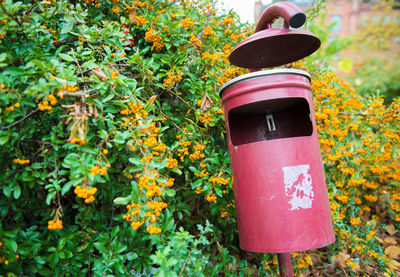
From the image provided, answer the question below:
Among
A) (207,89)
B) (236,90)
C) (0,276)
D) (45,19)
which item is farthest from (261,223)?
(45,19)

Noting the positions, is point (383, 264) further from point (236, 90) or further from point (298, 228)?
point (236, 90)

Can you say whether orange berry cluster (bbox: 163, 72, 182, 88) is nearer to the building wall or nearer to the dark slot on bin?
the dark slot on bin

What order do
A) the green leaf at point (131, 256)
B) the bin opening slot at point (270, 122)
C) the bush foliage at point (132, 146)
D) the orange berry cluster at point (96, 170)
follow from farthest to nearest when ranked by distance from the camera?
the bin opening slot at point (270, 122) < the green leaf at point (131, 256) < the bush foliage at point (132, 146) < the orange berry cluster at point (96, 170)

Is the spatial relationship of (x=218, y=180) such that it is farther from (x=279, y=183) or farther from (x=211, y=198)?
(x=279, y=183)

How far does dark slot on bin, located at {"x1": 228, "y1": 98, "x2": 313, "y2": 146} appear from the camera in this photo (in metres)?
2.21

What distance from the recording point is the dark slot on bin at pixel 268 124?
2.21m

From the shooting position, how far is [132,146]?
149 centimetres

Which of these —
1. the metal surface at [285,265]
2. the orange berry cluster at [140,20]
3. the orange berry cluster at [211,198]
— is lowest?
the metal surface at [285,265]

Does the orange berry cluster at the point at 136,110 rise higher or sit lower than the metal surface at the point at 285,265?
higher

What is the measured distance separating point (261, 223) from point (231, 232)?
952 millimetres

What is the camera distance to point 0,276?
58.8 inches

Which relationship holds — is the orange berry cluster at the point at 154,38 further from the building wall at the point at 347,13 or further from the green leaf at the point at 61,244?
the building wall at the point at 347,13

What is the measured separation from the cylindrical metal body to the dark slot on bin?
408mm

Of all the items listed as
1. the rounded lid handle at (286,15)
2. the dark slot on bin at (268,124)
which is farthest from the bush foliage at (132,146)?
the rounded lid handle at (286,15)
